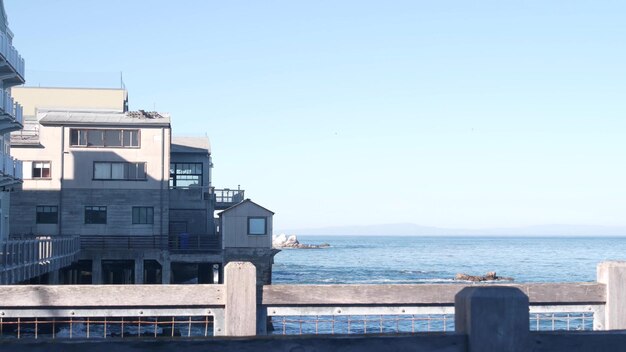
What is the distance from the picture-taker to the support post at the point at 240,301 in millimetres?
7953

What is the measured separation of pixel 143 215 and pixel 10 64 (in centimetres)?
1483

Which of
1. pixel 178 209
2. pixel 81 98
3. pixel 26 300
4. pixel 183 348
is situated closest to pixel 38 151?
pixel 178 209

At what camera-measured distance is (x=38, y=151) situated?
55656 mm

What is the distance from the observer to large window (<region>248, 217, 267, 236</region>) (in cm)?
5259

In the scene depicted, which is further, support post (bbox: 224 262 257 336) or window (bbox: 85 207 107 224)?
window (bbox: 85 207 107 224)

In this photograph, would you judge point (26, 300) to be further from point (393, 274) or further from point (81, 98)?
point (393, 274)

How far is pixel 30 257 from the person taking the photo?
34469mm

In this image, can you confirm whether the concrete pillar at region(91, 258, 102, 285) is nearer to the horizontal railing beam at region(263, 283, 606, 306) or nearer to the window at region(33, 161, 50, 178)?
the window at region(33, 161, 50, 178)

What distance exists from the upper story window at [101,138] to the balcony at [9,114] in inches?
336

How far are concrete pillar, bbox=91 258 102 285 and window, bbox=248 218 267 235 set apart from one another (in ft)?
28.9

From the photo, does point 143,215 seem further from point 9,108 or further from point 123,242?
point 9,108

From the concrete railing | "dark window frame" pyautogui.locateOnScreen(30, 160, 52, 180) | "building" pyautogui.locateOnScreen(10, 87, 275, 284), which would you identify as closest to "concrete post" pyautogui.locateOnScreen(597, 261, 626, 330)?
the concrete railing

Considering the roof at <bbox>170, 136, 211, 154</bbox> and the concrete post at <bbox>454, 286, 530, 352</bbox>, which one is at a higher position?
the roof at <bbox>170, 136, 211, 154</bbox>

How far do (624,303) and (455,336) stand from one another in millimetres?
5026
